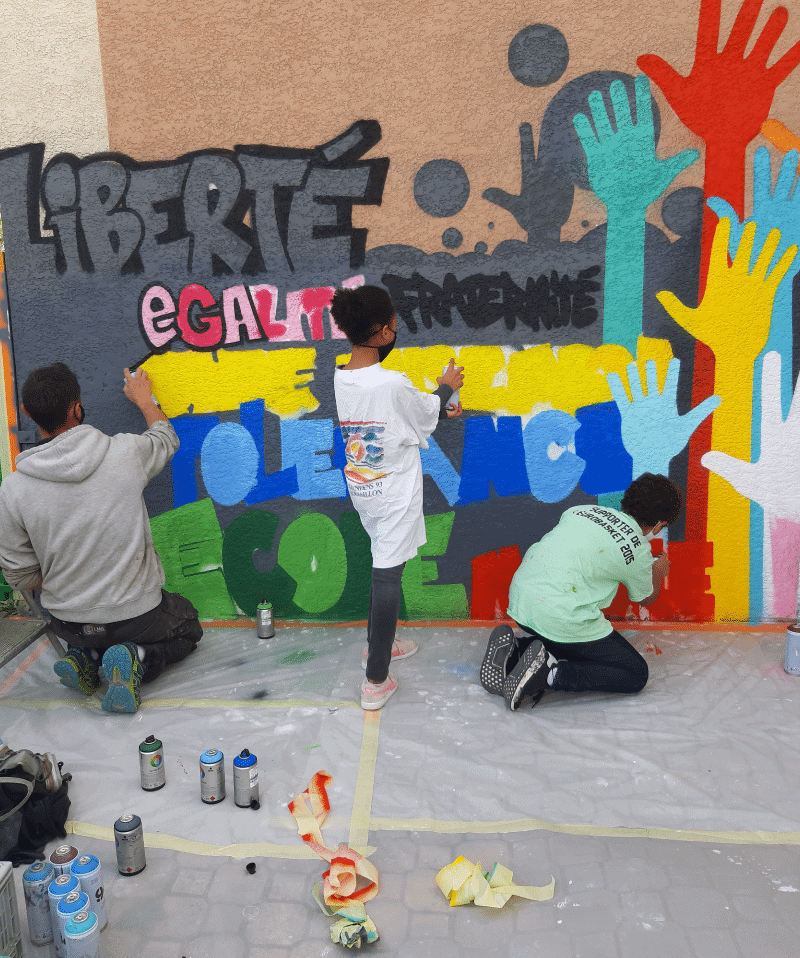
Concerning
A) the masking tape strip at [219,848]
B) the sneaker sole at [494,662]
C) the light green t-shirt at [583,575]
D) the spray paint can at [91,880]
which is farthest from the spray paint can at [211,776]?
the light green t-shirt at [583,575]

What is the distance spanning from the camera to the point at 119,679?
3.51 m

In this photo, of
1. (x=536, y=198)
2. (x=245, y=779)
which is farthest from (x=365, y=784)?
(x=536, y=198)

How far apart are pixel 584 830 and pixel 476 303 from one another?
253 centimetres

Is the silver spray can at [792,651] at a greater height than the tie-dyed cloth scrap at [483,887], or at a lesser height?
greater

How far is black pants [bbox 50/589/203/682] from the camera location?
370 cm

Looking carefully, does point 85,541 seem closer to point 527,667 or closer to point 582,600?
point 527,667

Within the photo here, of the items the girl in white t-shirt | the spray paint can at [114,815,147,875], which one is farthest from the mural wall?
the spray paint can at [114,815,147,875]

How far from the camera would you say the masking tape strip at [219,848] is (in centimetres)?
268

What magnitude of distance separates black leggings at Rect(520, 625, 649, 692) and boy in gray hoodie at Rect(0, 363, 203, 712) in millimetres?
1862

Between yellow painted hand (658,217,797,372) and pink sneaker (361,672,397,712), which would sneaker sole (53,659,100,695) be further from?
yellow painted hand (658,217,797,372)

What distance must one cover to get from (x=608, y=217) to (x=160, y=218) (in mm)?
2328

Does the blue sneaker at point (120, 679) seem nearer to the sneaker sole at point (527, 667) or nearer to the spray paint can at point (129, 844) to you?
the spray paint can at point (129, 844)

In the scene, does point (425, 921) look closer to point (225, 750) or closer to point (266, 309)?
point (225, 750)

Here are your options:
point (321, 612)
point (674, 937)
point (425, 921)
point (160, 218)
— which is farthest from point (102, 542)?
point (674, 937)
